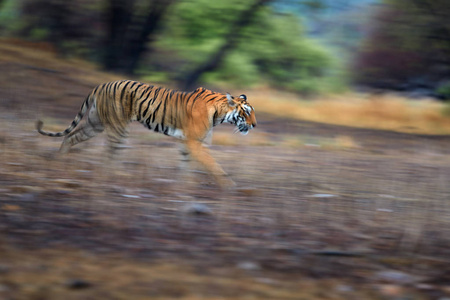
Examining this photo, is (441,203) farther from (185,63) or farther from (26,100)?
(185,63)

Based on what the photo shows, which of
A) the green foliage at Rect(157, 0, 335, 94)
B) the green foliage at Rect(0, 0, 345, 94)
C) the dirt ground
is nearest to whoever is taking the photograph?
the dirt ground

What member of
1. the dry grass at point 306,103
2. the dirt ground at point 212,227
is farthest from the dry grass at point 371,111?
the dirt ground at point 212,227

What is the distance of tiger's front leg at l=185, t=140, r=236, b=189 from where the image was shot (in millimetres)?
6918

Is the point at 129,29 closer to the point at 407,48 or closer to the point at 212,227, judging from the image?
the point at 407,48

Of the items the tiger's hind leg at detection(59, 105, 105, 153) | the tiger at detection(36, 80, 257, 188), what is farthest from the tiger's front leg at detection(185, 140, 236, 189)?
the tiger's hind leg at detection(59, 105, 105, 153)

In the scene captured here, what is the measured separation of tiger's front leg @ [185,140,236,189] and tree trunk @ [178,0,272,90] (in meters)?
10.6

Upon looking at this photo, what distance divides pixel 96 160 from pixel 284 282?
478cm

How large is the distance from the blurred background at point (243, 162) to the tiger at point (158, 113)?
411 mm

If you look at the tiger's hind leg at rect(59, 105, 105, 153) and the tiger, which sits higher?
the tiger

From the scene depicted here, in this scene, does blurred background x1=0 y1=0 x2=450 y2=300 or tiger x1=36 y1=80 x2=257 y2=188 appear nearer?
blurred background x1=0 y1=0 x2=450 y2=300

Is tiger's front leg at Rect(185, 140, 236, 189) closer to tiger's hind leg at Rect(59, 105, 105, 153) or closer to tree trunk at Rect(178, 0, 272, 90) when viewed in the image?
tiger's hind leg at Rect(59, 105, 105, 153)

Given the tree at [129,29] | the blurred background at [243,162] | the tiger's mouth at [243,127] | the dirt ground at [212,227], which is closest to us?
the dirt ground at [212,227]

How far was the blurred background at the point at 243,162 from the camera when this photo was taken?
3.85m

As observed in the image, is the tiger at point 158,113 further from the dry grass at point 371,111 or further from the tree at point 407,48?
the dry grass at point 371,111
